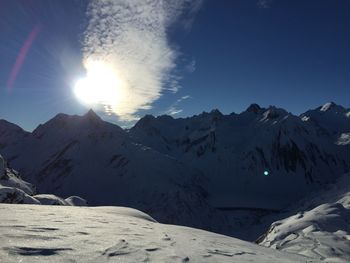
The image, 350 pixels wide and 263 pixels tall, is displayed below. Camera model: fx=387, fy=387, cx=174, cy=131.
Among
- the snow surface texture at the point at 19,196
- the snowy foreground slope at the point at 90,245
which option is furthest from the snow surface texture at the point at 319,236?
the snow surface texture at the point at 19,196

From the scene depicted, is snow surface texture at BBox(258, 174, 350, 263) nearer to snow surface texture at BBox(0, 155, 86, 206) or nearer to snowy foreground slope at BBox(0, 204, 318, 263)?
snowy foreground slope at BBox(0, 204, 318, 263)

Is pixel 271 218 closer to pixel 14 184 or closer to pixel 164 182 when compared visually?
pixel 164 182

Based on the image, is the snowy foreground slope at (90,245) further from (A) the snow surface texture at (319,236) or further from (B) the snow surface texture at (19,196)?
(B) the snow surface texture at (19,196)

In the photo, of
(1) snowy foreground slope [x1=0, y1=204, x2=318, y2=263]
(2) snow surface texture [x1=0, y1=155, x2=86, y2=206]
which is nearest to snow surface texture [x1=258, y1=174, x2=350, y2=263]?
(1) snowy foreground slope [x1=0, y1=204, x2=318, y2=263]

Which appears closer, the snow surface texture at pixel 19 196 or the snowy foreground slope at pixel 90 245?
the snowy foreground slope at pixel 90 245

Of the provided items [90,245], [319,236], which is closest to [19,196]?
[319,236]

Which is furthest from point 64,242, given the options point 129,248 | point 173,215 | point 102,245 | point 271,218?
point 271,218

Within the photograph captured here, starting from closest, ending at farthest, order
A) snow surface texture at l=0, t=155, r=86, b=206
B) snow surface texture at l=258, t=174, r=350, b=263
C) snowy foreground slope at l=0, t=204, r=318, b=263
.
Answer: snowy foreground slope at l=0, t=204, r=318, b=263
snow surface texture at l=258, t=174, r=350, b=263
snow surface texture at l=0, t=155, r=86, b=206

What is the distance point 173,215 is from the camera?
173750 mm

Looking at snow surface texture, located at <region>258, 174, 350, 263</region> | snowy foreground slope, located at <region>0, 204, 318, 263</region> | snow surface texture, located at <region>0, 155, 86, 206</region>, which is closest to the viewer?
snowy foreground slope, located at <region>0, 204, 318, 263</region>

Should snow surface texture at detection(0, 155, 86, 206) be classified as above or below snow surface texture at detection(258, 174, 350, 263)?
above

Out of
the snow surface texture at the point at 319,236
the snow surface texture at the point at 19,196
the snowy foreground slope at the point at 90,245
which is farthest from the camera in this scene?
the snow surface texture at the point at 19,196

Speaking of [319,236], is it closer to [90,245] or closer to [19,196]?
[90,245]

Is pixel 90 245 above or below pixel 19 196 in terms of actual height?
below
